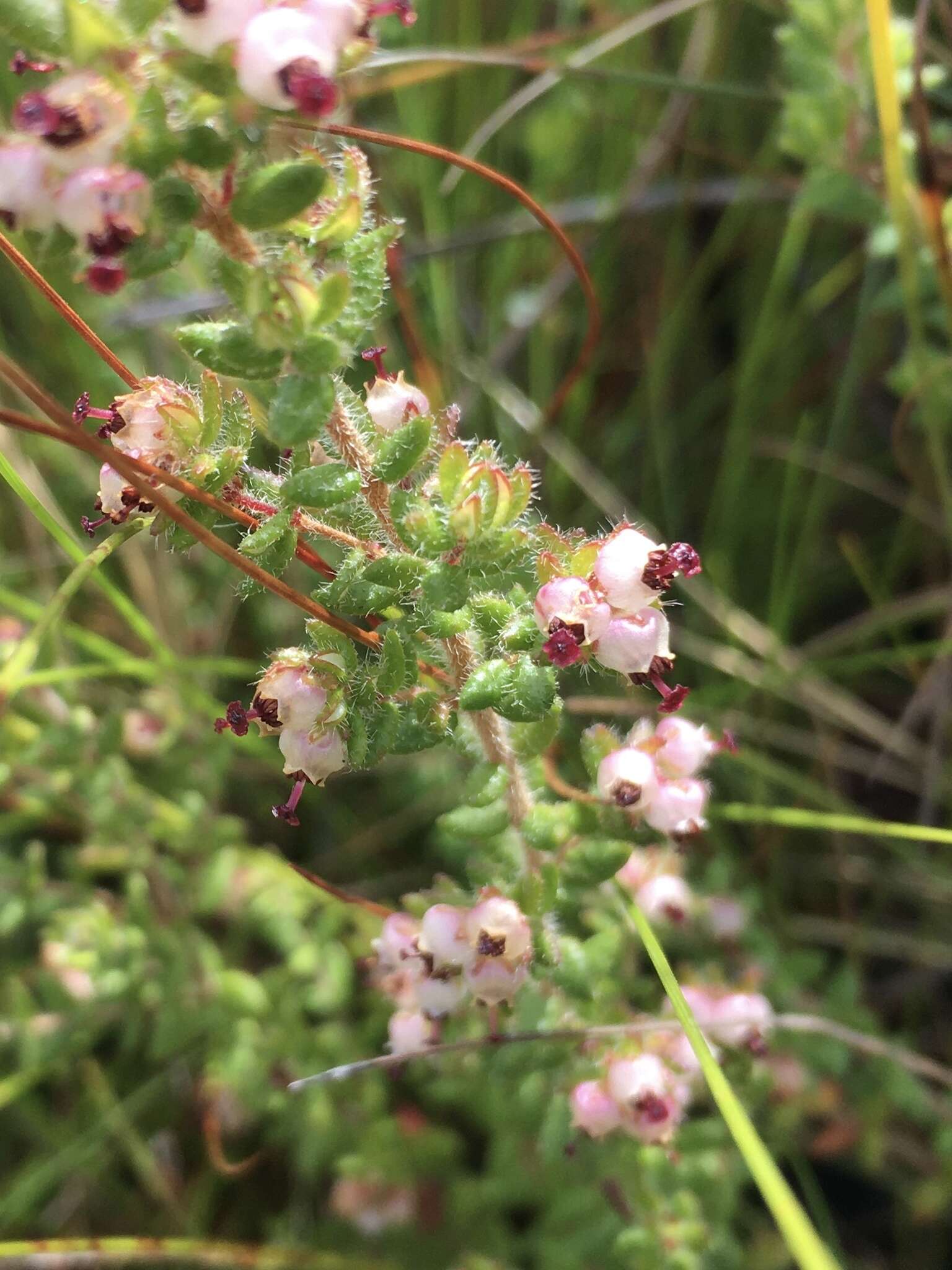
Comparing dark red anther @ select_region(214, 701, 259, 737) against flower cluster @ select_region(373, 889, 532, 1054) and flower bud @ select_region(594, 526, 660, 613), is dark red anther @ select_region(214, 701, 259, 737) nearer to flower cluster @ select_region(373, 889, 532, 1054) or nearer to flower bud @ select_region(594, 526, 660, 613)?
flower cluster @ select_region(373, 889, 532, 1054)

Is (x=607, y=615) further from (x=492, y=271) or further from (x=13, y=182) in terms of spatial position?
(x=492, y=271)

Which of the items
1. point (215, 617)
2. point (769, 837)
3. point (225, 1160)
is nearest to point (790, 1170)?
point (769, 837)

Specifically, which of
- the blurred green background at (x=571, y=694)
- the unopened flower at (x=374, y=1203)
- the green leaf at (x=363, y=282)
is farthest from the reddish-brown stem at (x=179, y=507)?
the unopened flower at (x=374, y=1203)

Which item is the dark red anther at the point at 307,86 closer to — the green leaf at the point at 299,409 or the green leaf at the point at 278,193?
the green leaf at the point at 278,193

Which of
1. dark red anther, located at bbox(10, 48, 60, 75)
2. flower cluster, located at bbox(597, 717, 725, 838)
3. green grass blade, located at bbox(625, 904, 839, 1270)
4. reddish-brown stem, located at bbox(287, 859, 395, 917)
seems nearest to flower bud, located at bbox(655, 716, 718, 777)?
flower cluster, located at bbox(597, 717, 725, 838)

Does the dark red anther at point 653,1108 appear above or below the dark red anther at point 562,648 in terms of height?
below

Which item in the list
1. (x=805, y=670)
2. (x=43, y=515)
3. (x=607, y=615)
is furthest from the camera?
(x=805, y=670)
